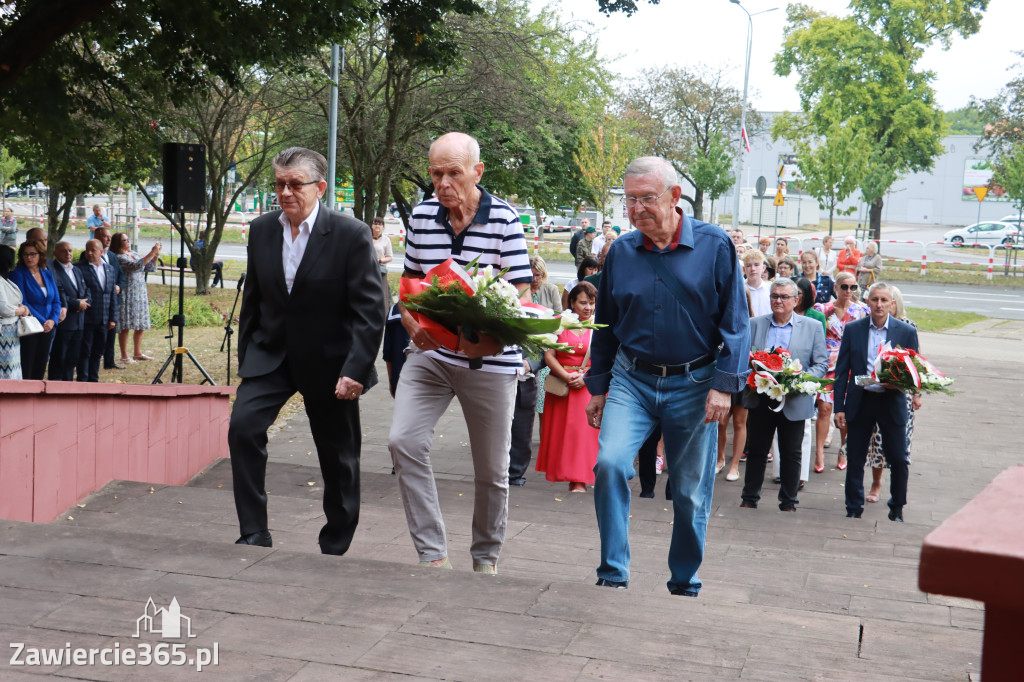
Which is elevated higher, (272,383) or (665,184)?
(665,184)

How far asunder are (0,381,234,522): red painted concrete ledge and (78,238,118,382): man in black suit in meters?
5.06

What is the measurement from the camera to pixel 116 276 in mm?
14055

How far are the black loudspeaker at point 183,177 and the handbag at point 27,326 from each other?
2.05m

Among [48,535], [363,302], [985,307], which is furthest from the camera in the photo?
[985,307]

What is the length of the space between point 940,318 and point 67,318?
19149 millimetres

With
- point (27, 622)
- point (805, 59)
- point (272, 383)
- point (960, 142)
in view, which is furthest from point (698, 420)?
point (960, 142)

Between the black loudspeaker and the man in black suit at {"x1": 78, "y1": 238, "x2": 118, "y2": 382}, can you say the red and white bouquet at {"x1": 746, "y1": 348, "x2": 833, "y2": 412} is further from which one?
the man in black suit at {"x1": 78, "y1": 238, "x2": 118, "y2": 382}

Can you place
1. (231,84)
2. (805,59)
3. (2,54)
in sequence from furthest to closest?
(805,59) → (231,84) → (2,54)

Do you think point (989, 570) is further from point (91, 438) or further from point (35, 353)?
point (35, 353)

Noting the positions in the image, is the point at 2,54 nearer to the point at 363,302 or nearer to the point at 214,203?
the point at 363,302

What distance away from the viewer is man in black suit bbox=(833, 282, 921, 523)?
826 centimetres

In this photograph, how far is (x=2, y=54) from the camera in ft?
28.0

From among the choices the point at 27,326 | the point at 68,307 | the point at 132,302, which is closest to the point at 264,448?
the point at 27,326

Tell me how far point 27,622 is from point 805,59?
161 feet
